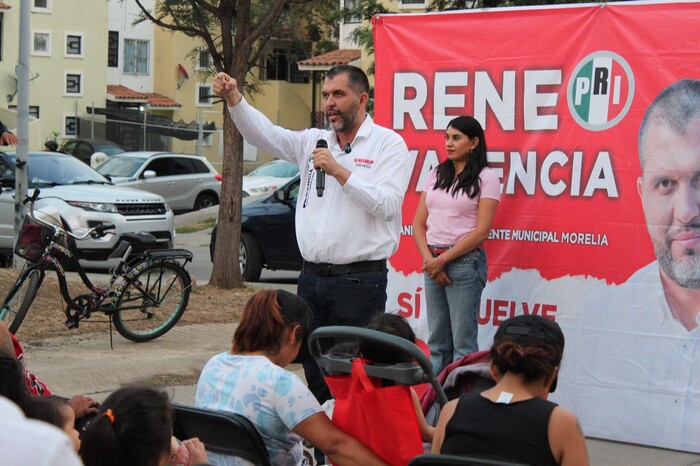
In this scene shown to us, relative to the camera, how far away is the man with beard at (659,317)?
6.25 meters

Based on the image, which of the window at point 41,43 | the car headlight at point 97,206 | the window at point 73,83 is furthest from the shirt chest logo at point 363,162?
the window at point 41,43

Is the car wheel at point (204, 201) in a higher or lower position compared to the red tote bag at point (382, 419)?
lower

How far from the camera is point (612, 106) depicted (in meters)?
6.49

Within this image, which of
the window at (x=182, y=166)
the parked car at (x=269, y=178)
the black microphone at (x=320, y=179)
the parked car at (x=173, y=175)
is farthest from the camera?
the window at (x=182, y=166)

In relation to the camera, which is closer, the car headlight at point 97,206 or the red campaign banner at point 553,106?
the red campaign banner at point 553,106

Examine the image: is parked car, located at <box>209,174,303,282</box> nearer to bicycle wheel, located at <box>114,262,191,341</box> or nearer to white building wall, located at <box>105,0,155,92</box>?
bicycle wheel, located at <box>114,262,191,341</box>

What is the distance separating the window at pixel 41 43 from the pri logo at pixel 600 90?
41.3 m

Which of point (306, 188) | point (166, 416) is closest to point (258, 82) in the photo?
point (306, 188)

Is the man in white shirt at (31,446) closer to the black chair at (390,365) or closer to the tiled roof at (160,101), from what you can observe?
the black chair at (390,365)

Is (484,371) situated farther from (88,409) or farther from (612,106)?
(612,106)

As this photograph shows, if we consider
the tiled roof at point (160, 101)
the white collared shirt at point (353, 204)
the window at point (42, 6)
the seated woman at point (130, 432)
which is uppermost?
the window at point (42, 6)

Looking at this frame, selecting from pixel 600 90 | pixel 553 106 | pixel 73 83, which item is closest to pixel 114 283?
pixel 553 106

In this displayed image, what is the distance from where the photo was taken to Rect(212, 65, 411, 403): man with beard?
5.45 m

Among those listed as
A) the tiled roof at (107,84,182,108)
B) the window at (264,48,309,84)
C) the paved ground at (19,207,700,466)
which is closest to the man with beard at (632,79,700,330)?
the paved ground at (19,207,700,466)
